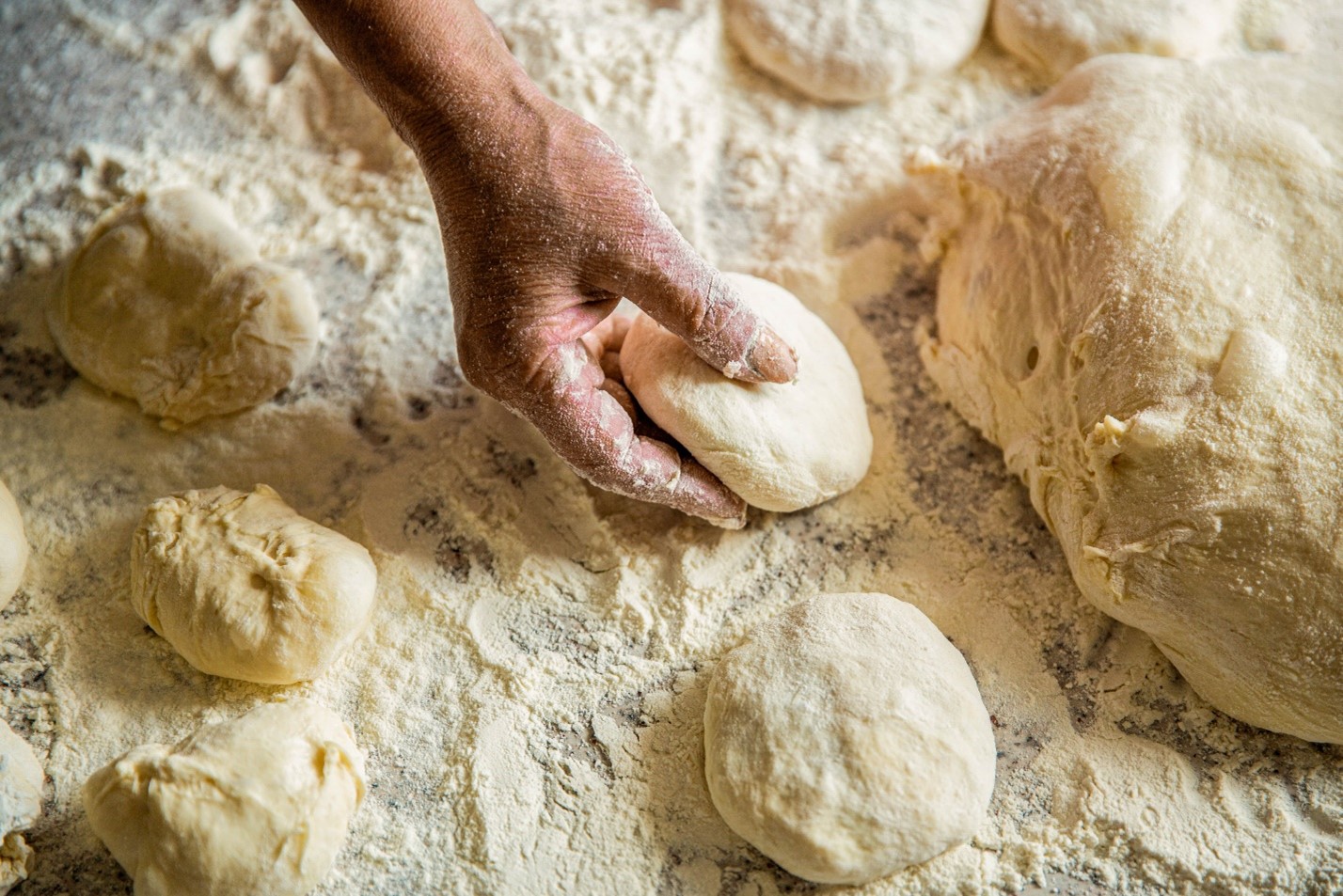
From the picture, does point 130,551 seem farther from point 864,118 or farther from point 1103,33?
point 1103,33

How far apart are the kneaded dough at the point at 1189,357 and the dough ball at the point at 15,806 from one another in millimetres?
1640

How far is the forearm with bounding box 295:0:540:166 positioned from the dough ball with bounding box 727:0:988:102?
29.8 inches

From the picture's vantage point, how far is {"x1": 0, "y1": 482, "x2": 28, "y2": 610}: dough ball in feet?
4.78

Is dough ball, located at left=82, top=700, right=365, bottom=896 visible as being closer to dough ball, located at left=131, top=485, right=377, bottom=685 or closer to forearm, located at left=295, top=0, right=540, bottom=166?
dough ball, located at left=131, top=485, right=377, bottom=685

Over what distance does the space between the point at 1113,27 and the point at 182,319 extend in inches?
77.3

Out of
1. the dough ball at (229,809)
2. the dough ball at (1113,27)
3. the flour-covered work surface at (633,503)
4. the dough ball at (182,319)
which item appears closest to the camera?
the dough ball at (229,809)

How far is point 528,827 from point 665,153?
51.8 inches

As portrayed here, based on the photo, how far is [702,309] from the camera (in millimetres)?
1383

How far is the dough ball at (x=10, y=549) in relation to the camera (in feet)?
4.78

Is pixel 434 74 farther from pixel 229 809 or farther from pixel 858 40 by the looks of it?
pixel 229 809

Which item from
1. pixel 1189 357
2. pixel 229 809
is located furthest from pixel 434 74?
pixel 1189 357

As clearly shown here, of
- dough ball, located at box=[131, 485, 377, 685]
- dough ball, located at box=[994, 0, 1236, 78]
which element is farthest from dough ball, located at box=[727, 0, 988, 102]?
dough ball, located at box=[131, 485, 377, 685]

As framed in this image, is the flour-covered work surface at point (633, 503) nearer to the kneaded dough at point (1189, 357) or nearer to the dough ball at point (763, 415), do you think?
the kneaded dough at point (1189, 357)

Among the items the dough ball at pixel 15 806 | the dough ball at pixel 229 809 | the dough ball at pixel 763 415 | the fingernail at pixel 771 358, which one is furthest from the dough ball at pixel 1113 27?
the dough ball at pixel 15 806
